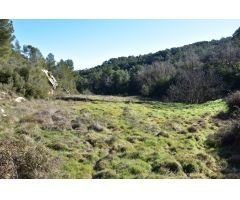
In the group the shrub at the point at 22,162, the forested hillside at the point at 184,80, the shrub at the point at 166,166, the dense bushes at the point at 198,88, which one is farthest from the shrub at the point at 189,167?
the dense bushes at the point at 198,88

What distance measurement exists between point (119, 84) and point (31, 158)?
82.9 m

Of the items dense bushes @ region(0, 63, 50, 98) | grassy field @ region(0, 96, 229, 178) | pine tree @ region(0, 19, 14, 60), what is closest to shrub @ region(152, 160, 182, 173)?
grassy field @ region(0, 96, 229, 178)

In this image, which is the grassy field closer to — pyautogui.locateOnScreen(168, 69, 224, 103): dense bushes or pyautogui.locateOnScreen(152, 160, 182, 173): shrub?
pyautogui.locateOnScreen(152, 160, 182, 173): shrub

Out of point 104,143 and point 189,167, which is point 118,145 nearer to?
point 104,143

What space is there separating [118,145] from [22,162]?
609cm

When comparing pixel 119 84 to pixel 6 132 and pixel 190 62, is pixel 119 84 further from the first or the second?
pixel 6 132

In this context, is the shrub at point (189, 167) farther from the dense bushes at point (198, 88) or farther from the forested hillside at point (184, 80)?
the dense bushes at point (198, 88)

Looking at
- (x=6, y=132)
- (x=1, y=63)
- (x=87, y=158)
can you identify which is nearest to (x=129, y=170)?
(x=87, y=158)

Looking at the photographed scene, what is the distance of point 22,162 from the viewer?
35.8ft

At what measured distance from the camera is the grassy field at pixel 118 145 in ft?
41.2

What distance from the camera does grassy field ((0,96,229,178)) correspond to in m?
12.6

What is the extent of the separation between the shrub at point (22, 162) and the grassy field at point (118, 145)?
0.43 metres

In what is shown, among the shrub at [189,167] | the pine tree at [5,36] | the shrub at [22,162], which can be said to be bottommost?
the shrub at [189,167]

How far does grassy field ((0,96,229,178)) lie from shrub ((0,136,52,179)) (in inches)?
16.9
